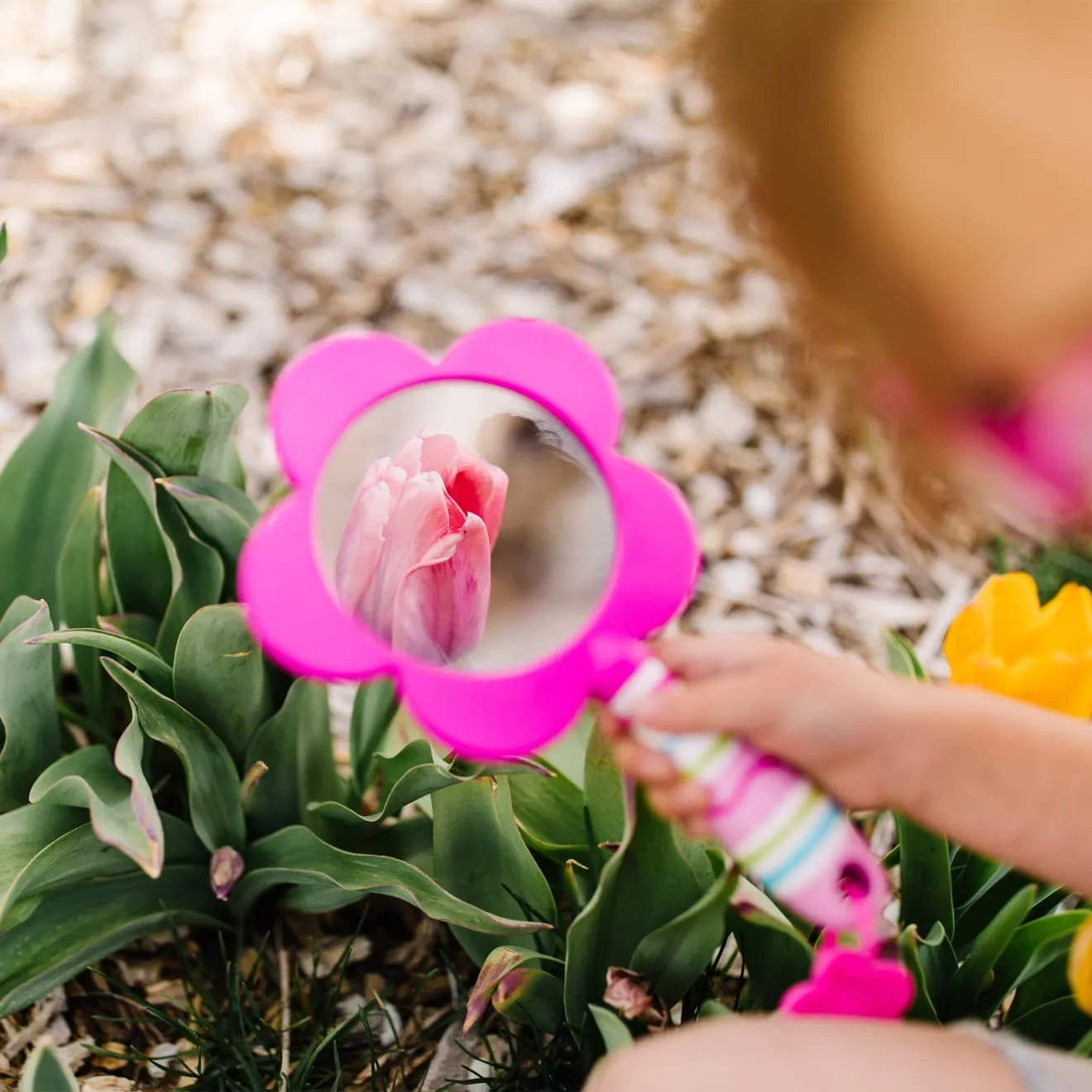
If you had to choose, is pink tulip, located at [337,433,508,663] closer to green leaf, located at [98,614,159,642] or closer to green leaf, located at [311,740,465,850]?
green leaf, located at [311,740,465,850]

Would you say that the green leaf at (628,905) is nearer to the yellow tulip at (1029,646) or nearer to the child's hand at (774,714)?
the child's hand at (774,714)

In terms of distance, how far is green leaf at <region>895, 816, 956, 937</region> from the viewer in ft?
2.78

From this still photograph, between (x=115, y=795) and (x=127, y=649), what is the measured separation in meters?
0.12

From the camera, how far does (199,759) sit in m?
0.89

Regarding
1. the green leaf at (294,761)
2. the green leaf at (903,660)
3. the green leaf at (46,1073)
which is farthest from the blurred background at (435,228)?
the green leaf at (46,1073)

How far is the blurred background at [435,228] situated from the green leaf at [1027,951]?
702 mm

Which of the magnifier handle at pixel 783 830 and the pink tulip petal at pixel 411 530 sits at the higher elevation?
the pink tulip petal at pixel 411 530

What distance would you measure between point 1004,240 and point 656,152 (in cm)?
160

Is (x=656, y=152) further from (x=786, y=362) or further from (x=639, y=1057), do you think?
(x=639, y=1057)

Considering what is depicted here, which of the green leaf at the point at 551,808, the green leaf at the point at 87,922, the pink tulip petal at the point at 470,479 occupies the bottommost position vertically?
the green leaf at the point at 87,922

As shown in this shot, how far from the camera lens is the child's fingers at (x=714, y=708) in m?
0.65

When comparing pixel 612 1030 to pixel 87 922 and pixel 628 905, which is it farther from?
pixel 87 922

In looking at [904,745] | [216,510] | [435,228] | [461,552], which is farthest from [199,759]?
[435,228]

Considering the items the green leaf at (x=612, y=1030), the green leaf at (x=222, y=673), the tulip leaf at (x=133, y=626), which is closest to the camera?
the green leaf at (x=612, y=1030)
